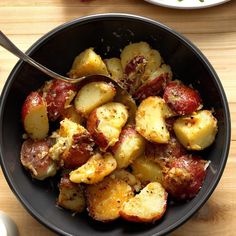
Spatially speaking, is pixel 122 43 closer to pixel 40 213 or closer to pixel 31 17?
pixel 31 17

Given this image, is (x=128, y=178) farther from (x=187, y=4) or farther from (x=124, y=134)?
(x=187, y=4)

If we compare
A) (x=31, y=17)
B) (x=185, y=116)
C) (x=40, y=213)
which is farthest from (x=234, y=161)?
(x=31, y=17)

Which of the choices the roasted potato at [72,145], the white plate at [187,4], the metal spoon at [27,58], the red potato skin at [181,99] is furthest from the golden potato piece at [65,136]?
the white plate at [187,4]

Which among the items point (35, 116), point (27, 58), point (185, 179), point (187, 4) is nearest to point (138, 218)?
point (185, 179)

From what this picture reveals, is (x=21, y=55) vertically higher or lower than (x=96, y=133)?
higher

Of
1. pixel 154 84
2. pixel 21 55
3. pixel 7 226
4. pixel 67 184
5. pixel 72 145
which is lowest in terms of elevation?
pixel 7 226

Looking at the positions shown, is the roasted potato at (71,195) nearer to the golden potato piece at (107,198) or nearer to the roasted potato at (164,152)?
the golden potato piece at (107,198)
